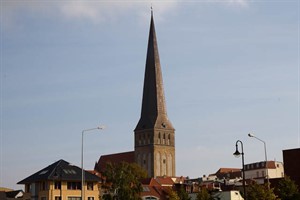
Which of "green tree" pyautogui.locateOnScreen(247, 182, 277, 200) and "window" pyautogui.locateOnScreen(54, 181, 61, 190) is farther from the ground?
"window" pyautogui.locateOnScreen(54, 181, 61, 190)

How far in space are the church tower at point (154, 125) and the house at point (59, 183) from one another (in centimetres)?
9961

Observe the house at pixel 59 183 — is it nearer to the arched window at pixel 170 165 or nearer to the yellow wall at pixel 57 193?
the yellow wall at pixel 57 193

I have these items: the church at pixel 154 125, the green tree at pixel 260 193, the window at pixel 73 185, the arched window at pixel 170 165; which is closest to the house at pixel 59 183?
the window at pixel 73 185

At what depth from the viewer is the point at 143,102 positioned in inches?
7426

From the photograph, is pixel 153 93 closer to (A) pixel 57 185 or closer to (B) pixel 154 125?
(B) pixel 154 125

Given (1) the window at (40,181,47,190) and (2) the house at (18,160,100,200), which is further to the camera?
(1) the window at (40,181,47,190)

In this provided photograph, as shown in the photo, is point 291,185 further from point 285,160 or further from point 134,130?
point 134,130

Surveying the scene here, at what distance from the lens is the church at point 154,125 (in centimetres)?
18575

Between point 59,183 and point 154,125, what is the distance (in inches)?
4194

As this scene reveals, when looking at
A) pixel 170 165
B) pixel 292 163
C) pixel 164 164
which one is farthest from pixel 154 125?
pixel 292 163

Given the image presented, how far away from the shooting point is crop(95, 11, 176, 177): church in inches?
7313

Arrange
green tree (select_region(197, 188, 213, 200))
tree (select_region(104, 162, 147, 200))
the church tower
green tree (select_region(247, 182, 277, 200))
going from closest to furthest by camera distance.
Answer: green tree (select_region(247, 182, 277, 200))
green tree (select_region(197, 188, 213, 200))
tree (select_region(104, 162, 147, 200))
the church tower

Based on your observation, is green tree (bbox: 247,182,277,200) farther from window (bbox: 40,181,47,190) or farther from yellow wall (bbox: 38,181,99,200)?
window (bbox: 40,181,47,190)

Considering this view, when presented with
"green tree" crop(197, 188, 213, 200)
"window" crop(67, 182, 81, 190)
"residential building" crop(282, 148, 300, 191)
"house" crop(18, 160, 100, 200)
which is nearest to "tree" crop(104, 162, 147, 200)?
"house" crop(18, 160, 100, 200)
